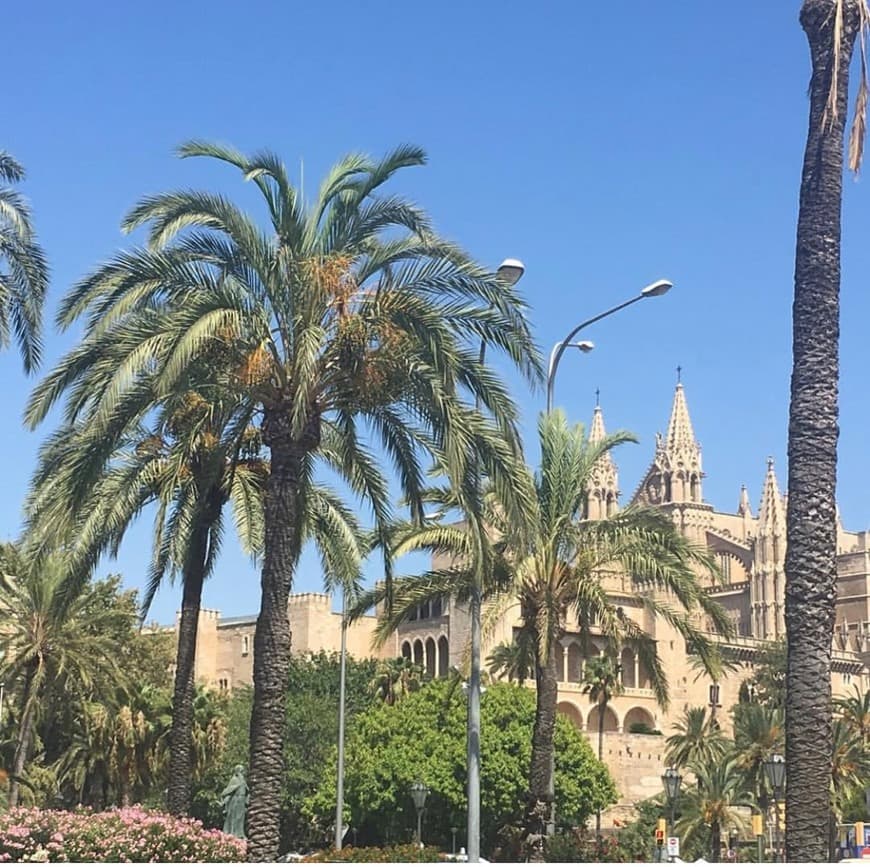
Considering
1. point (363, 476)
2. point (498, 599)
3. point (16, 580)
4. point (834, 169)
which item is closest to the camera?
point (834, 169)

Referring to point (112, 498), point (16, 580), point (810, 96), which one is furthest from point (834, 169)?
point (16, 580)

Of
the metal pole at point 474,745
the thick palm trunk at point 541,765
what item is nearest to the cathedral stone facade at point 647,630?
the thick palm trunk at point 541,765

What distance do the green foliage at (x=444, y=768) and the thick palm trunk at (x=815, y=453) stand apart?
26.3m

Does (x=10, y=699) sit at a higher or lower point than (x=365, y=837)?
higher

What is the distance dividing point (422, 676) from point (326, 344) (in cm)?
4064

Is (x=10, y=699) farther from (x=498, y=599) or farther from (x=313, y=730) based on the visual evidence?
(x=498, y=599)

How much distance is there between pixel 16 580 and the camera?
33156mm

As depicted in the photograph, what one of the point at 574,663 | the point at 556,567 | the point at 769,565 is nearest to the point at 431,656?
the point at 574,663

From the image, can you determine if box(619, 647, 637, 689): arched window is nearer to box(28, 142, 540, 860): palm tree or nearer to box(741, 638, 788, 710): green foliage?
box(741, 638, 788, 710): green foliage

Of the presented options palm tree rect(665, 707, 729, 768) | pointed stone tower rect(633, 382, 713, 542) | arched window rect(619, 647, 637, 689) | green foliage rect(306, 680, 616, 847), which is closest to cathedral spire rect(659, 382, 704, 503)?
pointed stone tower rect(633, 382, 713, 542)

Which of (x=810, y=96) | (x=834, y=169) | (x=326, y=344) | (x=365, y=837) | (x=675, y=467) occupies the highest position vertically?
(x=675, y=467)

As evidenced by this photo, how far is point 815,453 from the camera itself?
575 inches

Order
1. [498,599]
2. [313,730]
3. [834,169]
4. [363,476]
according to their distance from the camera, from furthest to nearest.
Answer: [313,730] < [498,599] < [363,476] < [834,169]

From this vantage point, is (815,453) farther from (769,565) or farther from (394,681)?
(769,565)
